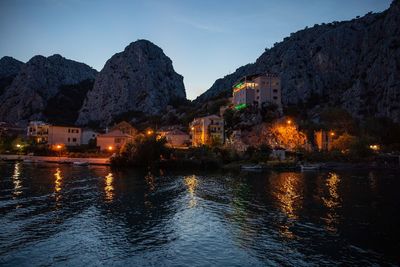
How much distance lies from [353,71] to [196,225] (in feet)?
590

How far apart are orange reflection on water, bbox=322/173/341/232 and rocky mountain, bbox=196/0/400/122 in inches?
3893

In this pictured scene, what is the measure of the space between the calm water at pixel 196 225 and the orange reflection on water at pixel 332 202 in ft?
0.50

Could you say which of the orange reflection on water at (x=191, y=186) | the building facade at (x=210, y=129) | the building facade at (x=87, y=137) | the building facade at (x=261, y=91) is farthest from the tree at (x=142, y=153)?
the building facade at (x=261, y=91)

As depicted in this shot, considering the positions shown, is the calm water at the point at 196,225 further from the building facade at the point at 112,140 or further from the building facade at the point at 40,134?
the building facade at the point at 40,134

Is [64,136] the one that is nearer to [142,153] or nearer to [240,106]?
[142,153]

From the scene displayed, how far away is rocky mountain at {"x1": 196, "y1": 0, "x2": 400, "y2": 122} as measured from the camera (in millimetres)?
160625

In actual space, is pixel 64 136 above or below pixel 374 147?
above

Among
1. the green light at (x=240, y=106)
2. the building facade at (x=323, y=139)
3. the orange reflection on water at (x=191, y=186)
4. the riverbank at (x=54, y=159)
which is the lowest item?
the orange reflection on water at (x=191, y=186)

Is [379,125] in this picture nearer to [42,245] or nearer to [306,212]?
[306,212]

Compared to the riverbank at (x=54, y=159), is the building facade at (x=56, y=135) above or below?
above

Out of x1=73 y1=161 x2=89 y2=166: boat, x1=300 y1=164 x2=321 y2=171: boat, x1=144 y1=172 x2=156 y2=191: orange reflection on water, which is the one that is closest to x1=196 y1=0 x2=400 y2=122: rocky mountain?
x1=300 y1=164 x2=321 y2=171: boat

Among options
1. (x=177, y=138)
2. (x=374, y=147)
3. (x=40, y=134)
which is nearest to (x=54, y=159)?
(x=40, y=134)

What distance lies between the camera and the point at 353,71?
616ft

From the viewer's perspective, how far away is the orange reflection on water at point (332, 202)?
37531 millimetres
